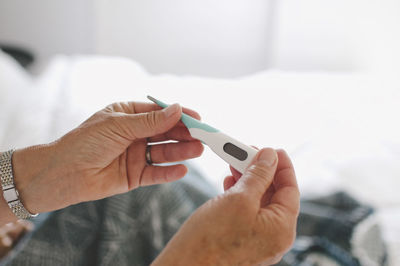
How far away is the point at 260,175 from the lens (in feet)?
1.28

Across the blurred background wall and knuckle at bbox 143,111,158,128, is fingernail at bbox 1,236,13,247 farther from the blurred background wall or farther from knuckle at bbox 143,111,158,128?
the blurred background wall

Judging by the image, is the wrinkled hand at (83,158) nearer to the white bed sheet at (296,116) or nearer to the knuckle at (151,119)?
the knuckle at (151,119)

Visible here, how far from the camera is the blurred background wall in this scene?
8.58ft

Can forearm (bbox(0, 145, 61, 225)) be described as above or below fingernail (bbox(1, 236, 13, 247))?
above

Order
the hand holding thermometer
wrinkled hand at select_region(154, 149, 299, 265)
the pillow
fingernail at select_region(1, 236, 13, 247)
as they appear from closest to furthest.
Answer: wrinkled hand at select_region(154, 149, 299, 265), the hand holding thermometer, fingernail at select_region(1, 236, 13, 247), the pillow

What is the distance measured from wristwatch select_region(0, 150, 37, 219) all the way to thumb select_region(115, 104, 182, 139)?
0.20 metres

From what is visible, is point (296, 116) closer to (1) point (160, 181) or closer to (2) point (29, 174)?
(1) point (160, 181)

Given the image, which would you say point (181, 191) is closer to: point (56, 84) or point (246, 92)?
point (246, 92)

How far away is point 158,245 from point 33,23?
283 cm

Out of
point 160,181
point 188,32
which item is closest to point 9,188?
point 160,181

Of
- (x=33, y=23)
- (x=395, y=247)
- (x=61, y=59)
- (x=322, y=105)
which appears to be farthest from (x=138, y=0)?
(x=395, y=247)

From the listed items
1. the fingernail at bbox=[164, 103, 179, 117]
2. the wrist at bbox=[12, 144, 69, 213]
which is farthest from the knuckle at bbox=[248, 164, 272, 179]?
the wrist at bbox=[12, 144, 69, 213]

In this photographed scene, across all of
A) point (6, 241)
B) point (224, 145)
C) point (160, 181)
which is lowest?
point (6, 241)

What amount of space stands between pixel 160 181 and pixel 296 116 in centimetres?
59
